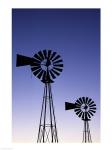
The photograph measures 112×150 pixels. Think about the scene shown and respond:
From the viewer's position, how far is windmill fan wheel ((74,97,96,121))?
4.85 m

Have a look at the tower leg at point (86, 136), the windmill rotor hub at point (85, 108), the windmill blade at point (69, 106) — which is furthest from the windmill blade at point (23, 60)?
the tower leg at point (86, 136)

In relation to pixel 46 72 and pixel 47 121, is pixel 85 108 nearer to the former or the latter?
pixel 47 121

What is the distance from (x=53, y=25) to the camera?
491 cm

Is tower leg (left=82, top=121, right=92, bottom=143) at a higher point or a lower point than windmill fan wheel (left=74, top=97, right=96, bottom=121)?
lower

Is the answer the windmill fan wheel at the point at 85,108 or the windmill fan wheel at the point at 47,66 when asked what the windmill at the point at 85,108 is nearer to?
the windmill fan wheel at the point at 85,108

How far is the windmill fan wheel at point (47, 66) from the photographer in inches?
191

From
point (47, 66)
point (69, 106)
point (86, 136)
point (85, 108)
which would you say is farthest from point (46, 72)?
point (86, 136)

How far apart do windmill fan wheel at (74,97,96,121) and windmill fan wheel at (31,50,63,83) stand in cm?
34

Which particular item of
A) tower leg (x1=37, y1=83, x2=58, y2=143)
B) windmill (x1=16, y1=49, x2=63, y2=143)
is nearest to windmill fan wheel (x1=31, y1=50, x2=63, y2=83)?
windmill (x1=16, y1=49, x2=63, y2=143)

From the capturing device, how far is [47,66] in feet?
16.0

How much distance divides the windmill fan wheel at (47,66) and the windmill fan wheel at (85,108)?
342 mm

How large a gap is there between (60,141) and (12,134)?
1.53ft

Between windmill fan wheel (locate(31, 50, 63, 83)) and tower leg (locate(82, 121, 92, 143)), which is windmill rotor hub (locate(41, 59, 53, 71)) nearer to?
windmill fan wheel (locate(31, 50, 63, 83))
